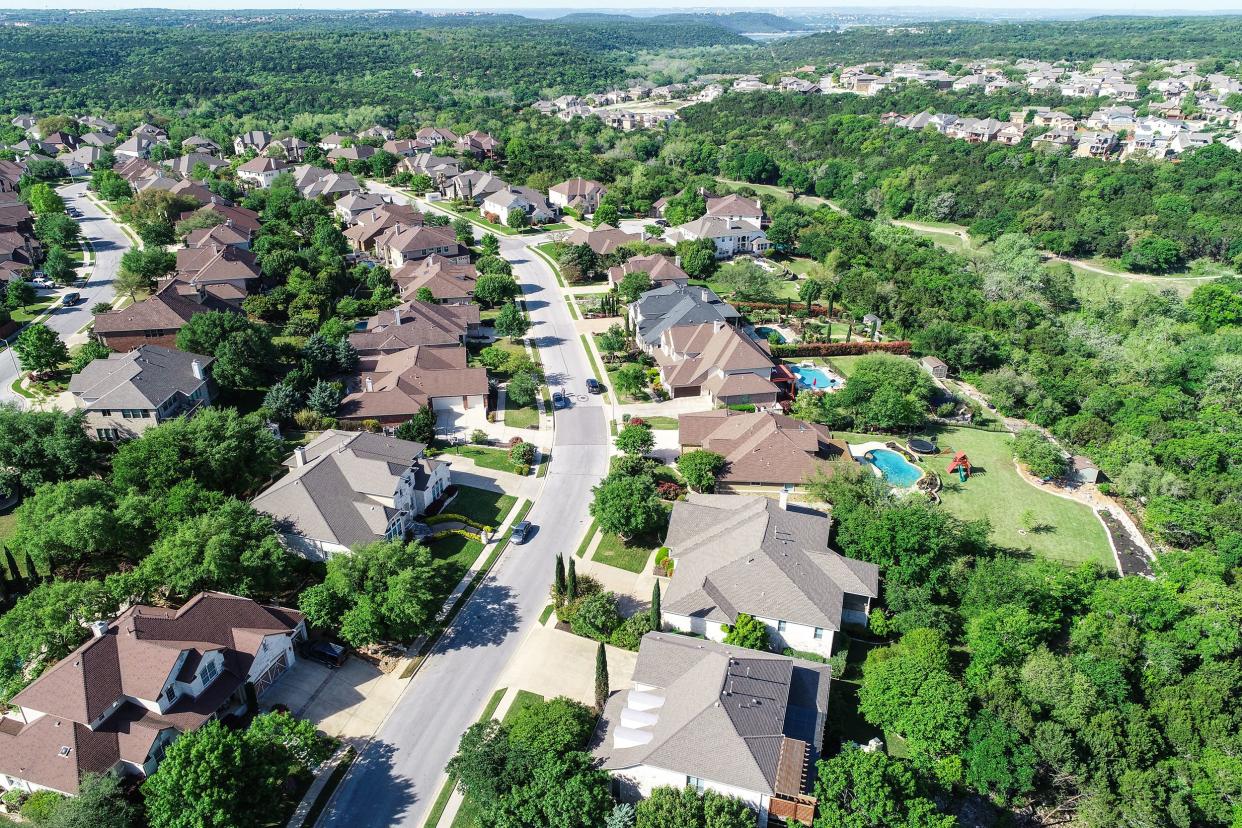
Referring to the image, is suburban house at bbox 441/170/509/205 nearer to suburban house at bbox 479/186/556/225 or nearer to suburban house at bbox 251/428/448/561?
suburban house at bbox 479/186/556/225

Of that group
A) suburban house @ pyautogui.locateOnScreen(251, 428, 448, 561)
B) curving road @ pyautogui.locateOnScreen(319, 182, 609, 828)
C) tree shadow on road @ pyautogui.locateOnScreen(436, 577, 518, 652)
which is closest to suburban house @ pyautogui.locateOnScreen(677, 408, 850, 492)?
curving road @ pyautogui.locateOnScreen(319, 182, 609, 828)

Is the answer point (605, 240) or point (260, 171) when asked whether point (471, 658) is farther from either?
point (260, 171)

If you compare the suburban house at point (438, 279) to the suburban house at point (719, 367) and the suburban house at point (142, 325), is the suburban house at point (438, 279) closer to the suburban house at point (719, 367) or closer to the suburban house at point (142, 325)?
the suburban house at point (142, 325)

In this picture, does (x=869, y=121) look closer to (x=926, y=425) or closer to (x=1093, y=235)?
(x=1093, y=235)

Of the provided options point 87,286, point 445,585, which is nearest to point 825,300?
point 445,585

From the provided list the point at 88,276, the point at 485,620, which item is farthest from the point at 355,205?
the point at 485,620

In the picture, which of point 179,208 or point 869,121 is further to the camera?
point 869,121
